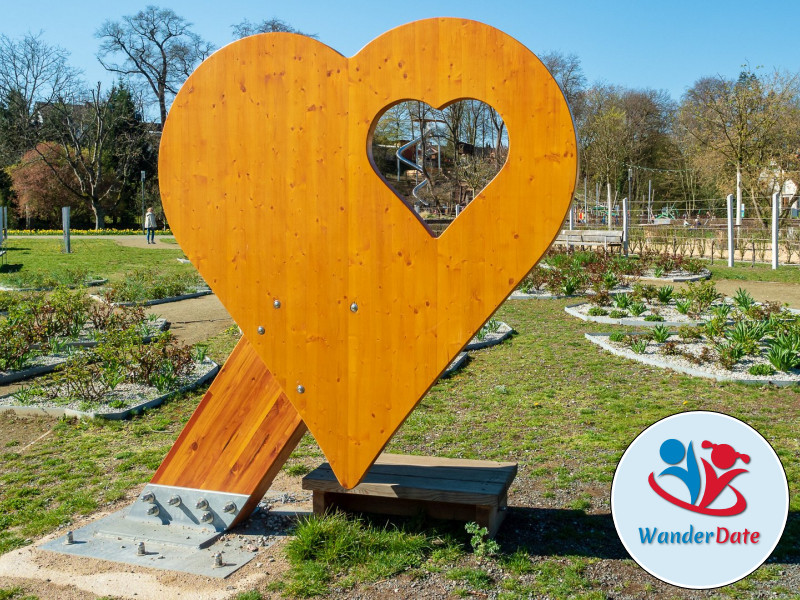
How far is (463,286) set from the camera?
12.2ft

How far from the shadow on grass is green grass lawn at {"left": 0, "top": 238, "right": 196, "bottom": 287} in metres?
15.1

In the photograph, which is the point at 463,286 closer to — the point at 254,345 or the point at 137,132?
the point at 254,345

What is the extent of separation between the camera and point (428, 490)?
4.20m

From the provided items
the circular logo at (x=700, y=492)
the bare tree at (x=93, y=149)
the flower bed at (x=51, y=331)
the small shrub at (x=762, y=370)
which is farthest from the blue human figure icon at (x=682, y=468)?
the bare tree at (x=93, y=149)

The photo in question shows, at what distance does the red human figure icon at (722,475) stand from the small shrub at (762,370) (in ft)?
16.4

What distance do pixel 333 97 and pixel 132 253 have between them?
23.3 meters

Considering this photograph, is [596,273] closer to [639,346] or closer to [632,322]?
[632,322]

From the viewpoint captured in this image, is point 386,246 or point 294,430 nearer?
point 386,246

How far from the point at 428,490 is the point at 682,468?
1.36m

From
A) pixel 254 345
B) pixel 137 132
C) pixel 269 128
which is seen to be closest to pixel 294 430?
pixel 254 345

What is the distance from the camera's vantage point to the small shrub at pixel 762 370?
7932 millimetres

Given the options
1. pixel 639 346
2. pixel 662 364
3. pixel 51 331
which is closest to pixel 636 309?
pixel 639 346

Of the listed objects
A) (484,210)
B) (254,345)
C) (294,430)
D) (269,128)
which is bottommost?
(294,430)

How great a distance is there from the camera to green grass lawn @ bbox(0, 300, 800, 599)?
3.91 m
